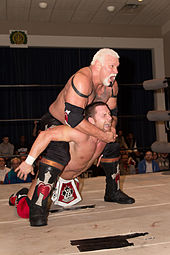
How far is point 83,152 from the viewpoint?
62.7 inches

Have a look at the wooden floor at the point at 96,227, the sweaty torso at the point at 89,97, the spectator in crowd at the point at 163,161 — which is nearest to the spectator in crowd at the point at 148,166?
the spectator in crowd at the point at 163,161

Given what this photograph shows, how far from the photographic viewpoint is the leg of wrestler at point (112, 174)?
179cm

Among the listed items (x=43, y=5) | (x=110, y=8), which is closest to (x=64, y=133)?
(x=43, y=5)

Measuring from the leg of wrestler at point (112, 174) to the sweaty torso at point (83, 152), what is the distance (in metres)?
0.13

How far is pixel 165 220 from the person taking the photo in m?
1.41

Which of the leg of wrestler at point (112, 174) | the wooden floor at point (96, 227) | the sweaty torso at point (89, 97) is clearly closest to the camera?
the wooden floor at point (96, 227)

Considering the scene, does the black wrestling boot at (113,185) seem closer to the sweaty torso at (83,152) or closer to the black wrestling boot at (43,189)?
A: the sweaty torso at (83,152)

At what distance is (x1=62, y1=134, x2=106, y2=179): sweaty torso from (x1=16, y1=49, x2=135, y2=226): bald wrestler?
54 mm

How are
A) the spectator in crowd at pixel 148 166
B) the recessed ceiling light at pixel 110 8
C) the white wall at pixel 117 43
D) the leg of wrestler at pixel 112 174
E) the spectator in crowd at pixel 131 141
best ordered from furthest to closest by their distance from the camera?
the spectator in crowd at pixel 131 141 < the white wall at pixel 117 43 < the recessed ceiling light at pixel 110 8 < the spectator in crowd at pixel 148 166 < the leg of wrestler at pixel 112 174

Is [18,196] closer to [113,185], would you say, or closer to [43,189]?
[43,189]

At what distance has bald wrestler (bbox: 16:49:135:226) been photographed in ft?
4.91

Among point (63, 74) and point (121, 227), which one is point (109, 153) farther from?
point (63, 74)

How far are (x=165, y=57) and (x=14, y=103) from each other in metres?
3.49

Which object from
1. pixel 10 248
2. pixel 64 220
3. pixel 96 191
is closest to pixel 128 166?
pixel 96 191
